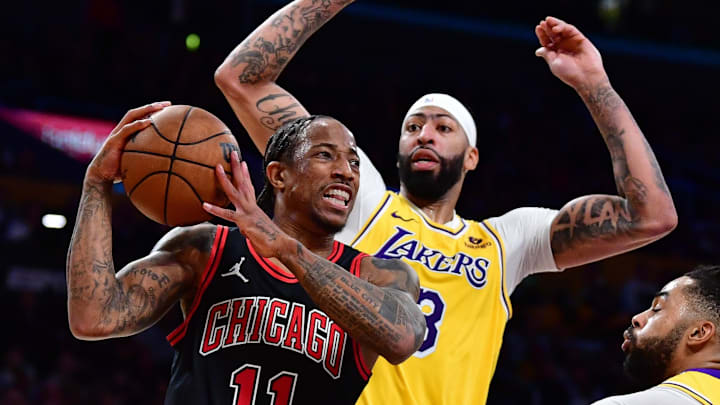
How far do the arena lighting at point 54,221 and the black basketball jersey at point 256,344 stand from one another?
8.10 m

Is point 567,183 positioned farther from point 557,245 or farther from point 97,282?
point 97,282

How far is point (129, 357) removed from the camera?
9727 mm

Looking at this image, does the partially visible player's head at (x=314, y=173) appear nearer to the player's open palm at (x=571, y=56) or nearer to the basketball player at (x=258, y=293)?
the basketball player at (x=258, y=293)

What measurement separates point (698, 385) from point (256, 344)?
1.63 meters

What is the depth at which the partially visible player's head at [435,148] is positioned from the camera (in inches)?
163

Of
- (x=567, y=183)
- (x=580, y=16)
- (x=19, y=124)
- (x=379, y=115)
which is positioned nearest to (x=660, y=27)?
(x=580, y=16)

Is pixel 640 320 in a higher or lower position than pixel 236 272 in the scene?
lower

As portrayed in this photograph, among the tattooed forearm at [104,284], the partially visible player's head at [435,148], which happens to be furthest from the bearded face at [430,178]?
the tattooed forearm at [104,284]

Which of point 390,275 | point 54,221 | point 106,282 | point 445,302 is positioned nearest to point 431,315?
point 445,302

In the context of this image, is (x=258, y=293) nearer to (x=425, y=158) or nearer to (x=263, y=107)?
(x=263, y=107)

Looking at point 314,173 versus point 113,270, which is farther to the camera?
point 314,173

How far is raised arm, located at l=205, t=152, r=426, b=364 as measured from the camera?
2596 mm

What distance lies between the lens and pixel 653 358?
340cm

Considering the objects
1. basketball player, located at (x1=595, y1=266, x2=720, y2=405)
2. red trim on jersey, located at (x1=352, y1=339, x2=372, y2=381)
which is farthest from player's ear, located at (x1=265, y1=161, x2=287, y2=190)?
basketball player, located at (x1=595, y1=266, x2=720, y2=405)
